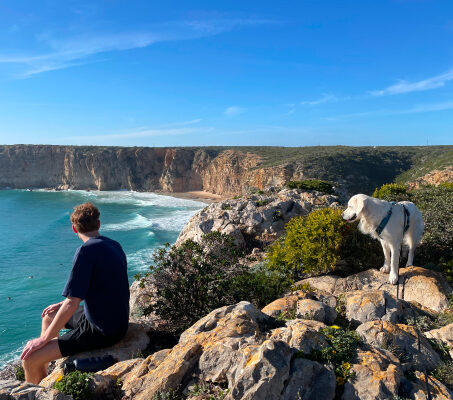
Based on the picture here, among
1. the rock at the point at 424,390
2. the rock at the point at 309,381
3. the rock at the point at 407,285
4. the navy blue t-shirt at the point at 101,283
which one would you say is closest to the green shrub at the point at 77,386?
the navy blue t-shirt at the point at 101,283

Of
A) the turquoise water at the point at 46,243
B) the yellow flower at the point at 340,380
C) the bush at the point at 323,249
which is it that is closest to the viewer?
the yellow flower at the point at 340,380

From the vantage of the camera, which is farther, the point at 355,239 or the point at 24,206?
the point at 24,206

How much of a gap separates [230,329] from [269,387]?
2.90ft

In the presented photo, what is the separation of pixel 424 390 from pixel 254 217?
32.7ft

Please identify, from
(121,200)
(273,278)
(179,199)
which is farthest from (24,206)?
(273,278)

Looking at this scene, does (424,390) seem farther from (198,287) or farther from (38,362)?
(38,362)

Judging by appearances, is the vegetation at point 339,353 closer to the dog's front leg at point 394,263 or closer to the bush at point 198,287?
the bush at point 198,287

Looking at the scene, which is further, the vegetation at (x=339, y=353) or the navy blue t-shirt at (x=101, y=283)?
the navy blue t-shirt at (x=101, y=283)

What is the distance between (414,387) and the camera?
2.76 m

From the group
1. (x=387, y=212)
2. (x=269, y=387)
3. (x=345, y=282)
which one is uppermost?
(x=387, y=212)

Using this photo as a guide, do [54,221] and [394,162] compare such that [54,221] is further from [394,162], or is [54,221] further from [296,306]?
[394,162]

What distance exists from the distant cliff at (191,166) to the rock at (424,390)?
45.9 m

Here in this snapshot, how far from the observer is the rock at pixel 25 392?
8.02 feet

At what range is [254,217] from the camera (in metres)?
12.6
